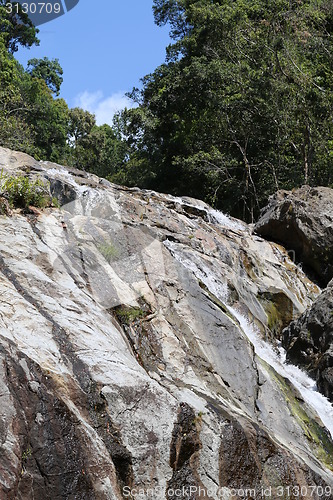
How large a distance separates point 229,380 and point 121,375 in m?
2.30

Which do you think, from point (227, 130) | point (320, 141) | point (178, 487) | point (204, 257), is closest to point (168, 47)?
point (227, 130)

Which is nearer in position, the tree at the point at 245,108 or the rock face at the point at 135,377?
the rock face at the point at 135,377

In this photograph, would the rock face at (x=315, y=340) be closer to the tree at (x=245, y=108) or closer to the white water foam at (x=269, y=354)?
the white water foam at (x=269, y=354)

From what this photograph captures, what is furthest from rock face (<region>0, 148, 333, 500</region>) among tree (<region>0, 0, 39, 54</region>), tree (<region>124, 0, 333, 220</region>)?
tree (<region>0, 0, 39, 54</region>)

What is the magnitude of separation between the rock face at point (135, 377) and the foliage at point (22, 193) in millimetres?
300

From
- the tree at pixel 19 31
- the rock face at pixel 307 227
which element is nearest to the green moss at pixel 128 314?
the rock face at pixel 307 227

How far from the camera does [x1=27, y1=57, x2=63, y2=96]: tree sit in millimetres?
47188

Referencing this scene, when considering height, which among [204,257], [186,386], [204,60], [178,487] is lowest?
[178,487]

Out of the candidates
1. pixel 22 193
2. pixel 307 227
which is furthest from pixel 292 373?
pixel 307 227

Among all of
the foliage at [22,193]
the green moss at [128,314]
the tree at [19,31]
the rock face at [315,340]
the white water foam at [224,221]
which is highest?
the tree at [19,31]

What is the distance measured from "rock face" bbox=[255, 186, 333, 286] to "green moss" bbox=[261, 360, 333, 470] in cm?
682

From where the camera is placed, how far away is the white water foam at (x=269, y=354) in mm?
10047

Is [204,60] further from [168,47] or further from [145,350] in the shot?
[145,350]

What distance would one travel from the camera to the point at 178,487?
20.6 ft
